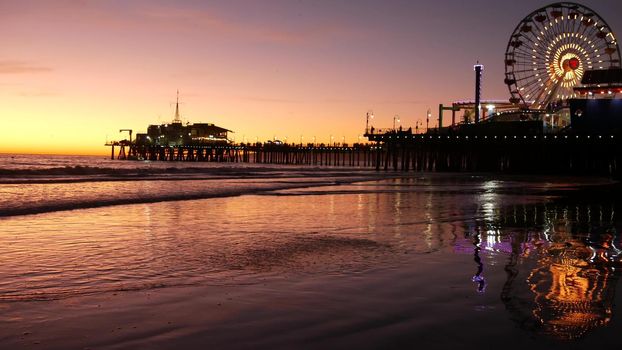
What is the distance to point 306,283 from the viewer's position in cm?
727

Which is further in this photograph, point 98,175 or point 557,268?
point 98,175

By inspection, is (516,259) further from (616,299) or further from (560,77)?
(560,77)

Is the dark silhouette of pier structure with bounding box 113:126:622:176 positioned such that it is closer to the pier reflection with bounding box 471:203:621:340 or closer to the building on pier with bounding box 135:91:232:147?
the pier reflection with bounding box 471:203:621:340

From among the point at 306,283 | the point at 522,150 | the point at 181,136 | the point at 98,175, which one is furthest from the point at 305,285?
the point at 181,136

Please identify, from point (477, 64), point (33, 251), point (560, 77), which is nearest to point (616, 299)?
point (33, 251)

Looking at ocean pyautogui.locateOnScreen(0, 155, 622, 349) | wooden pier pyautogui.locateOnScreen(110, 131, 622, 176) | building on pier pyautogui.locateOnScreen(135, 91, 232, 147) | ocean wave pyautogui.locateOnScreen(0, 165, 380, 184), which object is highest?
building on pier pyautogui.locateOnScreen(135, 91, 232, 147)

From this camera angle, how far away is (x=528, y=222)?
15016 millimetres

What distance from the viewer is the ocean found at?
509 centimetres

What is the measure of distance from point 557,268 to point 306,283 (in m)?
3.61

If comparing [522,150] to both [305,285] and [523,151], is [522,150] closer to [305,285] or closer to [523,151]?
[523,151]

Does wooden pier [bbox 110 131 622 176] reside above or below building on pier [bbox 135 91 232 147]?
below

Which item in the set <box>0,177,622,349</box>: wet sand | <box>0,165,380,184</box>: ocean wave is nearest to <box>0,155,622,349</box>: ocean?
<box>0,177,622,349</box>: wet sand

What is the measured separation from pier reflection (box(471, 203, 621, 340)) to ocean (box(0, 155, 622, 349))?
0.03 m

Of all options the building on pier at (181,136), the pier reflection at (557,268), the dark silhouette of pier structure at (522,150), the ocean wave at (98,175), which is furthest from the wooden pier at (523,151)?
the building on pier at (181,136)
